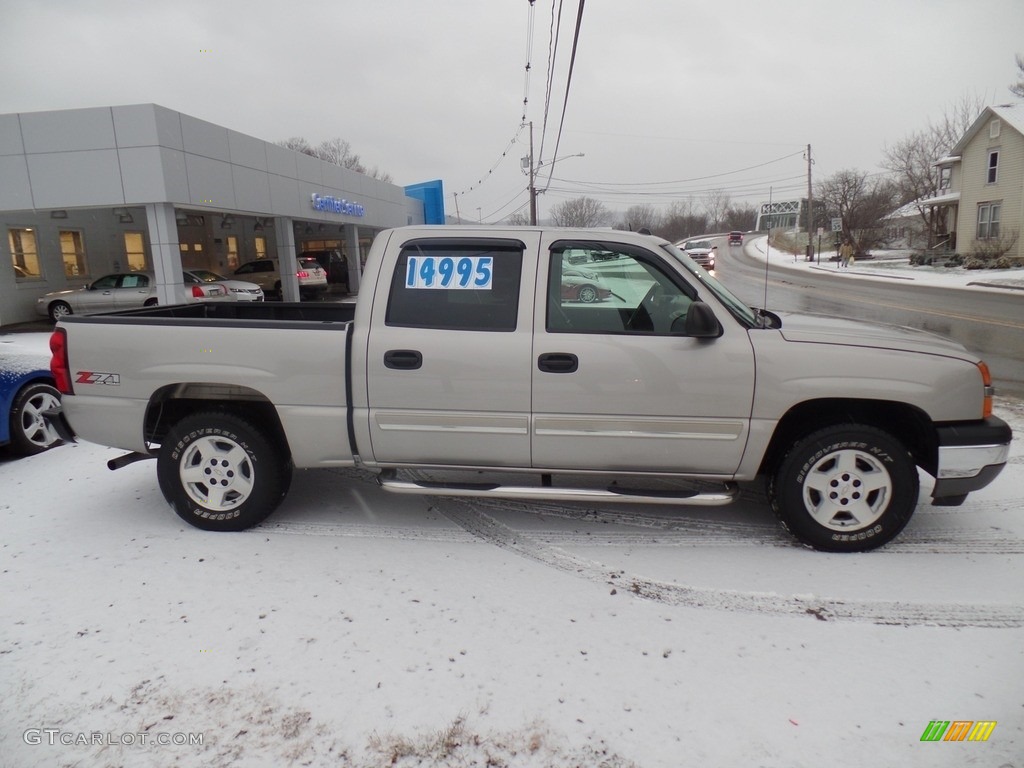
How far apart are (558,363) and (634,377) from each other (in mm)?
446

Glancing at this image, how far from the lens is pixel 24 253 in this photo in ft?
67.4

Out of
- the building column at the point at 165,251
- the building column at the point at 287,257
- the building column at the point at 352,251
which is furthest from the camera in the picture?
the building column at the point at 352,251

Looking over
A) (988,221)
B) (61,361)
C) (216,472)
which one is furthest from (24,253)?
(988,221)

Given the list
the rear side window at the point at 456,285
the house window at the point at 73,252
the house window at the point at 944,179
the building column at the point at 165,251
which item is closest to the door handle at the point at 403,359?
the rear side window at the point at 456,285

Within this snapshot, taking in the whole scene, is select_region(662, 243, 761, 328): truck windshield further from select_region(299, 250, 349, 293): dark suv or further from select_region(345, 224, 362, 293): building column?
select_region(299, 250, 349, 293): dark suv

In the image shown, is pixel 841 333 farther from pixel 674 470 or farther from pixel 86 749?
pixel 86 749

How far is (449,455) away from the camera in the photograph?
13.4ft

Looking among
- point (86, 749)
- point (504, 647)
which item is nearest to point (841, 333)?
point (504, 647)

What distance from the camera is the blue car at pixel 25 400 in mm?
5824

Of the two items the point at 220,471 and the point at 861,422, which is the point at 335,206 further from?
the point at 861,422

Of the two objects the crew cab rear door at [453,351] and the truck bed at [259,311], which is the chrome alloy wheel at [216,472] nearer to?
the crew cab rear door at [453,351]

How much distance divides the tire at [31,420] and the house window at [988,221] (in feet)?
135

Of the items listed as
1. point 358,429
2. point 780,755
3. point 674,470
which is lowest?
point 780,755

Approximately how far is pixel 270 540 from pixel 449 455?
129 centimetres
